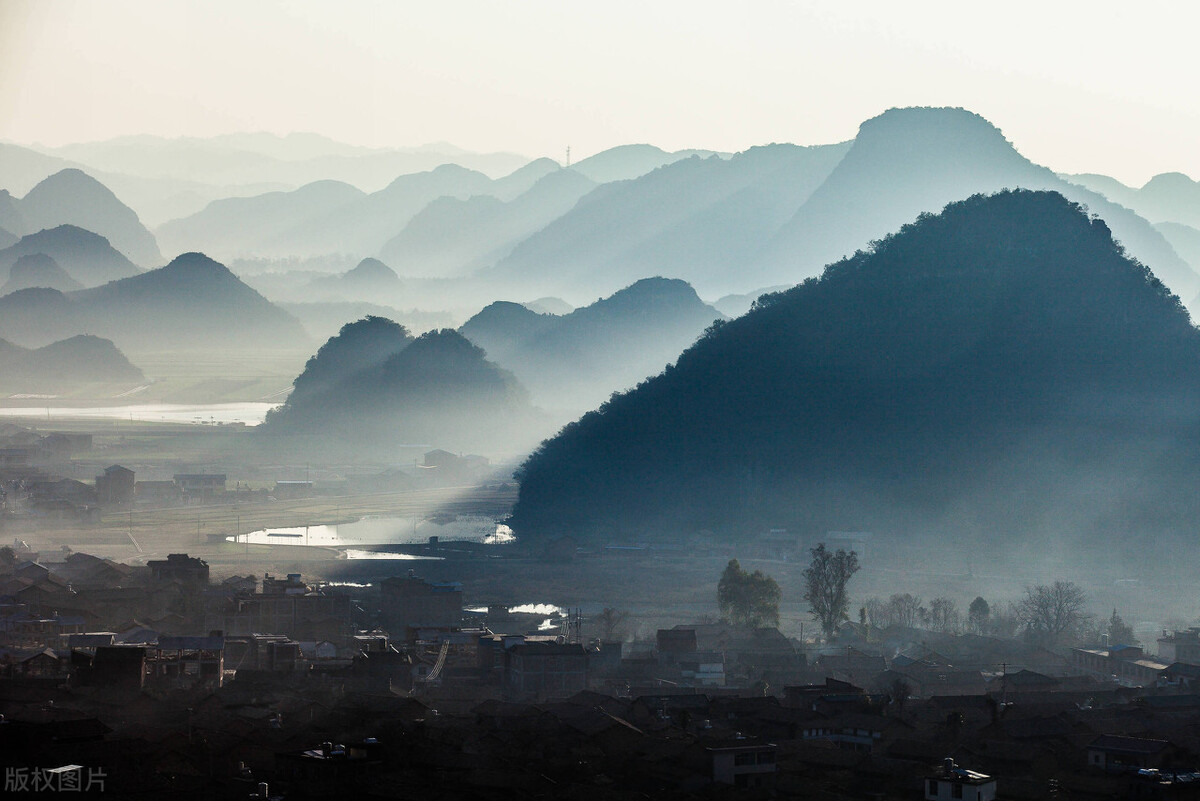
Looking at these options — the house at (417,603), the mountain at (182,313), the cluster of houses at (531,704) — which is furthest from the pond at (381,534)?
the mountain at (182,313)

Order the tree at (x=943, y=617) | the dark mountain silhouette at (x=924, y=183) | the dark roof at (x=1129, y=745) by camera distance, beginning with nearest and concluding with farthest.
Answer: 1. the dark roof at (x=1129, y=745)
2. the tree at (x=943, y=617)
3. the dark mountain silhouette at (x=924, y=183)

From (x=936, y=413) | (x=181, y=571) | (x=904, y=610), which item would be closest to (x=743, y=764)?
(x=904, y=610)

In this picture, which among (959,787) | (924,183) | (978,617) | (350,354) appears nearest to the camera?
(959,787)

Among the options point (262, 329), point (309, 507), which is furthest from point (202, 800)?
point (262, 329)

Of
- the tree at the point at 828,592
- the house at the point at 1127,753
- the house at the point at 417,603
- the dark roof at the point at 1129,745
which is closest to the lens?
the house at the point at 1127,753

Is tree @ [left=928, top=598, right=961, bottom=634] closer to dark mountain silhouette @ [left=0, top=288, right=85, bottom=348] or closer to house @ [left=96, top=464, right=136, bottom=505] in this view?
house @ [left=96, top=464, right=136, bottom=505]

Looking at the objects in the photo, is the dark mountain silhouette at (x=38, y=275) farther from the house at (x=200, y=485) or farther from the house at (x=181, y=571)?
the house at (x=181, y=571)

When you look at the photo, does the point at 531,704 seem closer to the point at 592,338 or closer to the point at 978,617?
the point at 978,617

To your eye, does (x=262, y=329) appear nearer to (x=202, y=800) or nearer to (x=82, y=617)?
(x=82, y=617)
